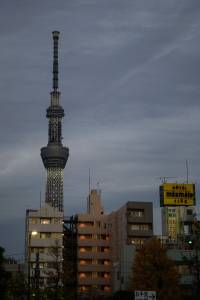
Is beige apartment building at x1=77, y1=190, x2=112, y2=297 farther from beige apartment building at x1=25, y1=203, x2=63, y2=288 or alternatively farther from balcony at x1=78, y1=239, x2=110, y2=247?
beige apartment building at x1=25, y1=203, x2=63, y2=288

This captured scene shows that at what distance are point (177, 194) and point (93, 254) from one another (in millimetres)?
18915

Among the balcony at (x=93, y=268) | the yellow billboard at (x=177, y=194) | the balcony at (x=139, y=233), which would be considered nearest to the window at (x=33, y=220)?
the balcony at (x=93, y=268)

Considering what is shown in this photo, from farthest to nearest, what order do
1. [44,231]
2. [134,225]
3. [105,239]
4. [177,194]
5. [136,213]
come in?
[105,239]
[177,194]
[44,231]
[136,213]
[134,225]

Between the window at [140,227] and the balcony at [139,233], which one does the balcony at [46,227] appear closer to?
the balcony at [139,233]

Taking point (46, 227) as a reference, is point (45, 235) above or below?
below

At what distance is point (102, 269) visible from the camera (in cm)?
10394

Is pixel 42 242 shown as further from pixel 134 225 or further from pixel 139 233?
pixel 139 233

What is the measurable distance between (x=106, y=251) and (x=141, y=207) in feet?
43.3

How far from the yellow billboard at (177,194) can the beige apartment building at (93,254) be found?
12583 mm

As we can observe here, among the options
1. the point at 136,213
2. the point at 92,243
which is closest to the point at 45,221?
the point at 92,243

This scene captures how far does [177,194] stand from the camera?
10375 cm

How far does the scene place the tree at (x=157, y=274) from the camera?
201ft

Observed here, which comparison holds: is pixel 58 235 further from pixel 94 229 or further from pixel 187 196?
pixel 187 196

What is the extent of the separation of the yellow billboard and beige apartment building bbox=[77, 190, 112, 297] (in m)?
12.6
